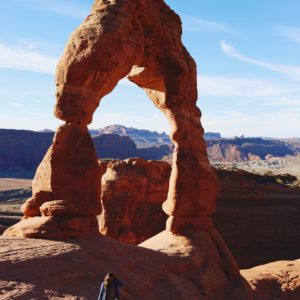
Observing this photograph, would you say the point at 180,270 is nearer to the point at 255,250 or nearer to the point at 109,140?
the point at 255,250

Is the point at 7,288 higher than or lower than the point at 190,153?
lower

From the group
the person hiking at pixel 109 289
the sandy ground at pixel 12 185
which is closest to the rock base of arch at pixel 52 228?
the person hiking at pixel 109 289

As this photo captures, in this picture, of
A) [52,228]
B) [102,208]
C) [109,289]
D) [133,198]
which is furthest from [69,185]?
[133,198]

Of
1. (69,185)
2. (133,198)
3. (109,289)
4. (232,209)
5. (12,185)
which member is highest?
(69,185)

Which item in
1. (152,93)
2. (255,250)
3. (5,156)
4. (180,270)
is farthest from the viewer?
(5,156)

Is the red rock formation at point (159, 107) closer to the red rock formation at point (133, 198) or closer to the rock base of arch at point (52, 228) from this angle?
the rock base of arch at point (52, 228)

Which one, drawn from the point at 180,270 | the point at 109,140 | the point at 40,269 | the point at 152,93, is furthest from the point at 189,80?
the point at 109,140

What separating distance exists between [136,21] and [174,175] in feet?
11.7

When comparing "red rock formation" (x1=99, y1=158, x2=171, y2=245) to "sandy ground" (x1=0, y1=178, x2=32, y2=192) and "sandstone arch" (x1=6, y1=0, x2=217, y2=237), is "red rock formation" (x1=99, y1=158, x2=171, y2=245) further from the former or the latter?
"sandy ground" (x1=0, y1=178, x2=32, y2=192)

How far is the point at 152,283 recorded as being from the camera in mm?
8086

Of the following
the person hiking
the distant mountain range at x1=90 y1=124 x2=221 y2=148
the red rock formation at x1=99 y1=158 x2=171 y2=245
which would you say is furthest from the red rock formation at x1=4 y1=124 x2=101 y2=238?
the distant mountain range at x1=90 y1=124 x2=221 y2=148

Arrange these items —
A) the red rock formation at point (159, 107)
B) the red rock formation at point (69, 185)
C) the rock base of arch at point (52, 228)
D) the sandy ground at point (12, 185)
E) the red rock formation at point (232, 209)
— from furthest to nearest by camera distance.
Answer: the sandy ground at point (12, 185) < the red rock formation at point (232, 209) < the red rock formation at point (159, 107) < the red rock formation at point (69, 185) < the rock base of arch at point (52, 228)

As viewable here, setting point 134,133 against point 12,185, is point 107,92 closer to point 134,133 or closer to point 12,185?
point 12,185

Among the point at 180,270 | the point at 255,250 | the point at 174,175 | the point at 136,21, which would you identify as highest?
the point at 136,21
